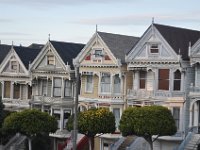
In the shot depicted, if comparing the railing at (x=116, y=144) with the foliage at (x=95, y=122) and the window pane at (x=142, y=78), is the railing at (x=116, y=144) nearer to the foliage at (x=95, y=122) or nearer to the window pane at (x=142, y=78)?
the foliage at (x=95, y=122)

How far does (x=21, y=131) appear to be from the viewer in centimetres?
4950

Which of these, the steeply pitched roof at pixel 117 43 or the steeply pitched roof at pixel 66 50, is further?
the steeply pitched roof at pixel 66 50

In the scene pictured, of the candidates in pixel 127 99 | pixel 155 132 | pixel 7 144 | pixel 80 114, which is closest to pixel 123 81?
pixel 127 99

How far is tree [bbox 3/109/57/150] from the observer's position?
161 ft

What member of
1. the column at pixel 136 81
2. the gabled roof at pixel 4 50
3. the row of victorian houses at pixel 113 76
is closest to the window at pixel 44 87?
the row of victorian houses at pixel 113 76

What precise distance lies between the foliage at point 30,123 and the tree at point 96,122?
3178 mm

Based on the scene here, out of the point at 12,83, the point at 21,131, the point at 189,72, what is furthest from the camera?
the point at 12,83

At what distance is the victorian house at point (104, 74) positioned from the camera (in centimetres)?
5031

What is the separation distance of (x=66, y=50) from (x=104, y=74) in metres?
6.69

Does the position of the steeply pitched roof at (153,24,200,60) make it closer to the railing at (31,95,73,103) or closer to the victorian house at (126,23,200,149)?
the victorian house at (126,23,200,149)

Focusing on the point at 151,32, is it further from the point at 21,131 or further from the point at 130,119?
the point at 21,131

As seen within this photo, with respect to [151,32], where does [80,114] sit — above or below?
below

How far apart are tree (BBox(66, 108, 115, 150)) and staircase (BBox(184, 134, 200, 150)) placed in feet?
22.0

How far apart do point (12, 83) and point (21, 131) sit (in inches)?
422
